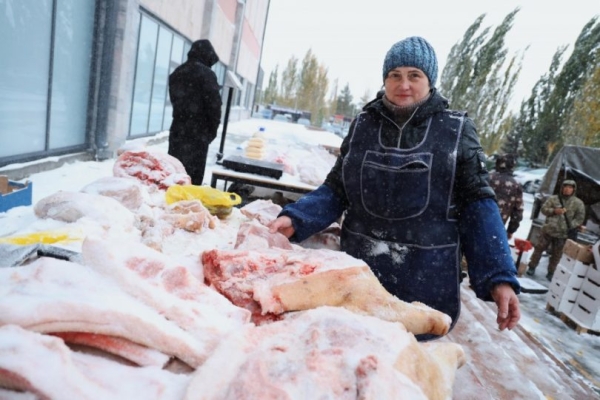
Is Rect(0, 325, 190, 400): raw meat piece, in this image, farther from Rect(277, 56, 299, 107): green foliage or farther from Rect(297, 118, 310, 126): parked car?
Rect(277, 56, 299, 107): green foliage

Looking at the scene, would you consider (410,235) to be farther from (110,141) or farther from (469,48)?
(469,48)

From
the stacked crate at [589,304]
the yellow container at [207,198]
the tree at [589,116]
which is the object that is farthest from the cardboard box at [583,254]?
the tree at [589,116]

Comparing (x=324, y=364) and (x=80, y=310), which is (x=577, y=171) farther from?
(x=80, y=310)

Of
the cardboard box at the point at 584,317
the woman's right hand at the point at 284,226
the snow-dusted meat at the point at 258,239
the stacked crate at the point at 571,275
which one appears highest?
the woman's right hand at the point at 284,226

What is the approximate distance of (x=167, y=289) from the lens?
1114mm

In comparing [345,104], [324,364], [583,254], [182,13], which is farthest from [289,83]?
[324,364]

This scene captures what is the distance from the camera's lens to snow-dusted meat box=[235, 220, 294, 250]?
179 cm

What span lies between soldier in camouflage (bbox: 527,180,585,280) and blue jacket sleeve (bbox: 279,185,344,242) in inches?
302

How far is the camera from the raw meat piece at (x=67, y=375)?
27.8 inches

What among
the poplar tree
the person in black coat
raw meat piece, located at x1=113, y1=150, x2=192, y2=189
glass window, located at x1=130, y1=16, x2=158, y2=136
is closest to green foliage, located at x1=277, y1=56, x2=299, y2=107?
the poplar tree

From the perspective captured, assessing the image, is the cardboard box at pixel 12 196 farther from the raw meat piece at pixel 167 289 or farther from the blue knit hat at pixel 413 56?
the blue knit hat at pixel 413 56

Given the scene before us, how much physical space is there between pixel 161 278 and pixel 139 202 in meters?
1.37

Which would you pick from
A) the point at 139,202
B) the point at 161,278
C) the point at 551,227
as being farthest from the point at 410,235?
the point at 551,227

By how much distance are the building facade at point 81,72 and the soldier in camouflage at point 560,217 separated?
9.11m
